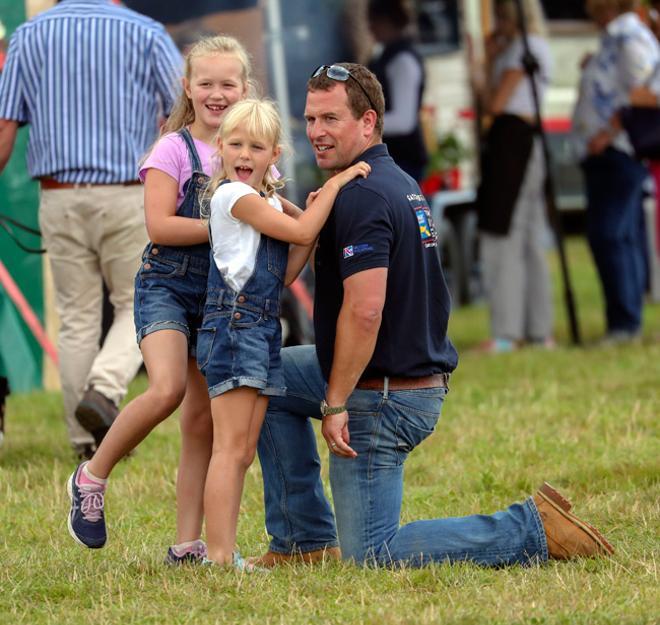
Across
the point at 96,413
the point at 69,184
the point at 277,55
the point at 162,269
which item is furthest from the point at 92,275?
the point at 277,55

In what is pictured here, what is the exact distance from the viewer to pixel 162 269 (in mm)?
4898

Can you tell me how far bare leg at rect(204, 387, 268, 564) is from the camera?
4492mm

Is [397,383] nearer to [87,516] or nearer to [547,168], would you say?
[87,516]

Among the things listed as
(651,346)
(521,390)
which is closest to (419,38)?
(651,346)

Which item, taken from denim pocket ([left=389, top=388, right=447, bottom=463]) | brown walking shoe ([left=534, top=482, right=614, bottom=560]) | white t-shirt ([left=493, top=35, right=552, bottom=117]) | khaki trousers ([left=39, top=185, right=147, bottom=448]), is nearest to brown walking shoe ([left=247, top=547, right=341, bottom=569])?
denim pocket ([left=389, top=388, right=447, bottom=463])

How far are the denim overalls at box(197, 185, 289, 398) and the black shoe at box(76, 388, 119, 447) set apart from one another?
6.17 feet

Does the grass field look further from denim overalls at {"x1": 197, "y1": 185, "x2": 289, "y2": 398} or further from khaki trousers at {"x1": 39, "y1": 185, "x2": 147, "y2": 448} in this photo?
denim overalls at {"x1": 197, "y1": 185, "x2": 289, "y2": 398}

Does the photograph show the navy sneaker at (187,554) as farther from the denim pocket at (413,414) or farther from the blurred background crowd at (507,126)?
the blurred background crowd at (507,126)

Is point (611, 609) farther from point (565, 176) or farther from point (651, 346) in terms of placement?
point (565, 176)

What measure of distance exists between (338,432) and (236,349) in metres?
0.37

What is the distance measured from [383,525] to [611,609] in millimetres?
821

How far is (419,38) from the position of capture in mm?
12664

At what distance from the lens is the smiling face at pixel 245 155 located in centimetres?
452

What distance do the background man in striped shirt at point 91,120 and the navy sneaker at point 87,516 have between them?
1900 millimetres
